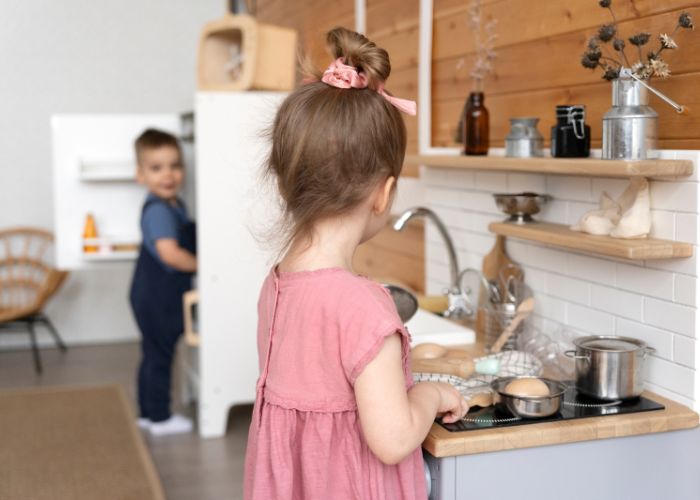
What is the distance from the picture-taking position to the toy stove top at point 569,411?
5.22 ft

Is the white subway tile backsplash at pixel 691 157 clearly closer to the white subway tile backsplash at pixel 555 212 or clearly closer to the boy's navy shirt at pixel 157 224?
the white subway tile backsplash at pixel 555 212

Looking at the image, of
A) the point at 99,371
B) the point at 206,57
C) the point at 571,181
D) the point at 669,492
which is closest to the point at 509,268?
the point at 571,181

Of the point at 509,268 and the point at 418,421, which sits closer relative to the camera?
the point at 418,421

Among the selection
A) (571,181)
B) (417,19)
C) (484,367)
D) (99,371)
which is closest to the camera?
(484,367)

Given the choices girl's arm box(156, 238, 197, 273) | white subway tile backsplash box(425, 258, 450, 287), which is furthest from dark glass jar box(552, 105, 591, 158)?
girl's arm box(156, 238, 197, 273)

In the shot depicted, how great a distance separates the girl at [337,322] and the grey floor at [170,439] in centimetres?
169

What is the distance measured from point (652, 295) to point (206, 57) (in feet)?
8.95

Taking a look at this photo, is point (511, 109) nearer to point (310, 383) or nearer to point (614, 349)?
point (614, 349)

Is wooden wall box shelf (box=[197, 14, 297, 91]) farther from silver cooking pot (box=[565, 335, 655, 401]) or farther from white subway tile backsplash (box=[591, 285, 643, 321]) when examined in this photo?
silver cooking pot (box=[565, 335, 655, 401])

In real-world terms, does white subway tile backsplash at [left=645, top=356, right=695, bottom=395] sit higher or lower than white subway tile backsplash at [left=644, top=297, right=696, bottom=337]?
lower

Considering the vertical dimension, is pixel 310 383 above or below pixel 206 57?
below

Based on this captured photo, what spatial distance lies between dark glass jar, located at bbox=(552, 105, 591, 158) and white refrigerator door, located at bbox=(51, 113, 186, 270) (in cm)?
279

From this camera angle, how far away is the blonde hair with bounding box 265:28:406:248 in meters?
1.36

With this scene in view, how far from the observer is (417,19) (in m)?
2.91
